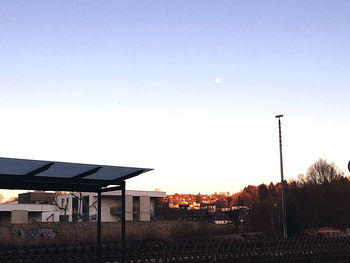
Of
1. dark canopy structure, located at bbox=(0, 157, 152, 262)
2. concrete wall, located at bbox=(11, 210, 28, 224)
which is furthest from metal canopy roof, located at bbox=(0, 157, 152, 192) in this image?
concrete wall, located at bbox=(11, 210, 28, 224)

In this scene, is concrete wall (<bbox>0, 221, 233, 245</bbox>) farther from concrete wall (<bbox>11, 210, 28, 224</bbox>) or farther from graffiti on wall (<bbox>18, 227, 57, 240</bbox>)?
concrete wall (<bbox>11, 210, 28, 224</bbox>)

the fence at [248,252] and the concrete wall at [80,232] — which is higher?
the fence at [248,252]

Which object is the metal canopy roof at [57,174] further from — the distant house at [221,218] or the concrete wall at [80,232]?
the distant house at [221,218]

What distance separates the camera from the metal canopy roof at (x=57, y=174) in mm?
10297

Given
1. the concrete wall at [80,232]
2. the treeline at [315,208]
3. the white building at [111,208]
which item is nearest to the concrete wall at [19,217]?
the white building at [111,208]

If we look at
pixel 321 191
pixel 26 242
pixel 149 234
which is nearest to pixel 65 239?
pixel 26 242

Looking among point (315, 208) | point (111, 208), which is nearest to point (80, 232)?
point (111, 208)

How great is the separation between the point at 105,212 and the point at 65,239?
95.9 feet

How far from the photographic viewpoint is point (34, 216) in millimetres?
74312

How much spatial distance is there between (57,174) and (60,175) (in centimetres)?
12

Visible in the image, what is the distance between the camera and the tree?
8644 cm

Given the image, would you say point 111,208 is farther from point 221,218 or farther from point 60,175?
point 60,175

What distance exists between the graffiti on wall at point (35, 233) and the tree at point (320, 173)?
54.3m

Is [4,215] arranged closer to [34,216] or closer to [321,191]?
[34,216]
